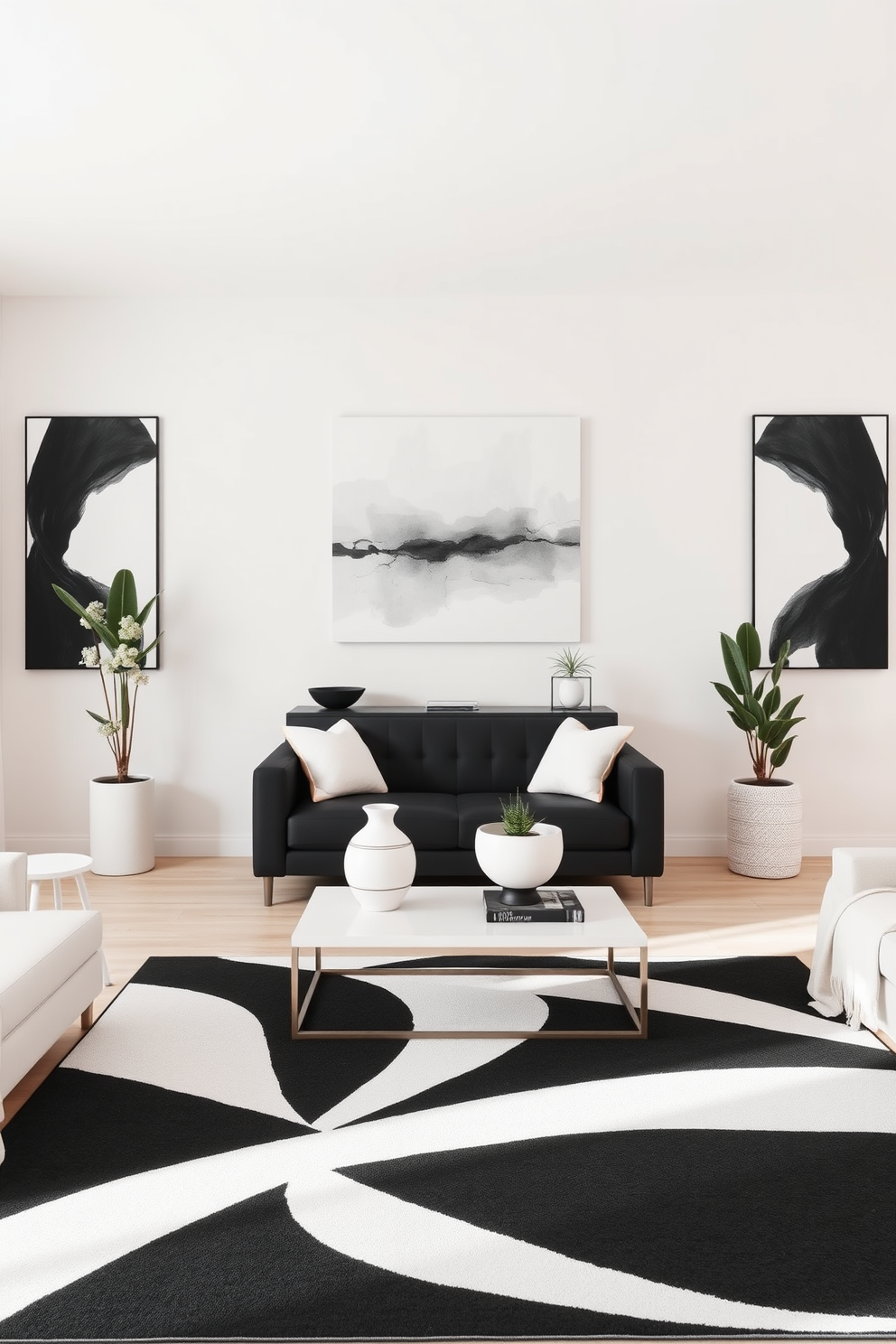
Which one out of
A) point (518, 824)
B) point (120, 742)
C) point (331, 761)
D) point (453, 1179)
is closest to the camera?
point (453, 1179)

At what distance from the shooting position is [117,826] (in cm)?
489


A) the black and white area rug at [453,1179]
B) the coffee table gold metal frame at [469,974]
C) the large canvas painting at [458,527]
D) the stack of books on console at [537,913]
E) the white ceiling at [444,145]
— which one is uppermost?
the white ceiling at [444,145]

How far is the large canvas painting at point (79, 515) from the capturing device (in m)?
5.25

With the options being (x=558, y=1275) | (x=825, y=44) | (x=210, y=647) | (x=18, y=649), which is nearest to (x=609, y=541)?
(x=210, y=647)

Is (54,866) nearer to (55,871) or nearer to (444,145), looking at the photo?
(55,871)

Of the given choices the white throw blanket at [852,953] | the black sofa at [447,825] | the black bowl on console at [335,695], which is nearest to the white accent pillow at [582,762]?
the black sofa at [447,825]

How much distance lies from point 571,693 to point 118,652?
7.50 feet

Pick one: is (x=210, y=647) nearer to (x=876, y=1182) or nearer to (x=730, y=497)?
(x=730, y=497)

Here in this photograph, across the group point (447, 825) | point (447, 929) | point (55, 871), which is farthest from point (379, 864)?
point (447, 825)

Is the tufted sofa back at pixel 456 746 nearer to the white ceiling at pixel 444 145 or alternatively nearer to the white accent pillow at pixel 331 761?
the white accent pillow at pixel 331 761

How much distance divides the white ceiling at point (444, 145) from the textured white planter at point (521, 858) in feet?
7.97

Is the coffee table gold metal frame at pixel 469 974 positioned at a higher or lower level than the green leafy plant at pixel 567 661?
lower

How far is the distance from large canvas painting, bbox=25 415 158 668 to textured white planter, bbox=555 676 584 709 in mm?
2204

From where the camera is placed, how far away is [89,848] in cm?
526
